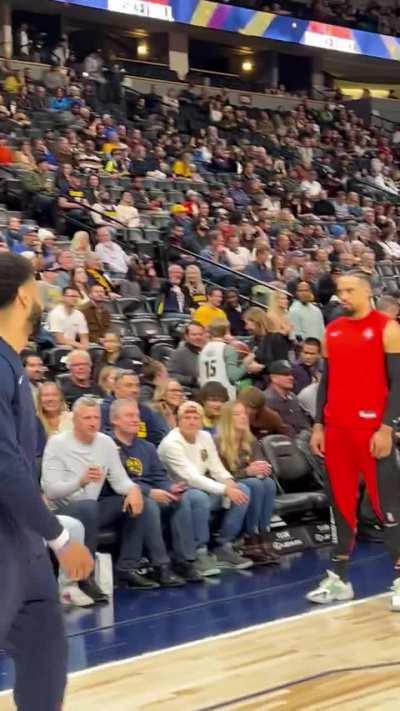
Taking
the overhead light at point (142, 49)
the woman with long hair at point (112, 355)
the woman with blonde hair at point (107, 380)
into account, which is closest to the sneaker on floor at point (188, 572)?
the woman with blonde hair at point (107, 380)

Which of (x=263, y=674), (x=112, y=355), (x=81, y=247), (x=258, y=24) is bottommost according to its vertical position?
(x=263, y=674)

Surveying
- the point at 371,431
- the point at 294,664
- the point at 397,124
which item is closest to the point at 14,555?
the point at 294,664

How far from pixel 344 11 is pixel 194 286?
1740 centimetres

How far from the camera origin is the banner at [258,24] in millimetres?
20984

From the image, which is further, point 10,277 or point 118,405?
point 118,405

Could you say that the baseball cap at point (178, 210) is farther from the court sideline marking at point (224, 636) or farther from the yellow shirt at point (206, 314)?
the court sideline marking at point (224, 636)

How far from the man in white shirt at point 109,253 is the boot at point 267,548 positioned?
5.40 m

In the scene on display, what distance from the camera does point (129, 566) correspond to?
6680 millimetres

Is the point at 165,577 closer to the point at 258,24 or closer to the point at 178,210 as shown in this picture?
the point at 178,210

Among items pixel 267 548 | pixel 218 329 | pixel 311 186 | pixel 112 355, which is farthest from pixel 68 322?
pixel 311 186

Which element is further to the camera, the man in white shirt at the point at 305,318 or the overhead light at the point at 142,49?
the overhead light at the point at 142,49

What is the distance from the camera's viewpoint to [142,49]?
25922mm

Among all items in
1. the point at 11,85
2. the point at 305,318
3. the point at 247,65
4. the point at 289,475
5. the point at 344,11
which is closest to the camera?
the point at 289,475

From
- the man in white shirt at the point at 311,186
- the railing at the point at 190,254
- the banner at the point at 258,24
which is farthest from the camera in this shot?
the banner at the point at 258,24
